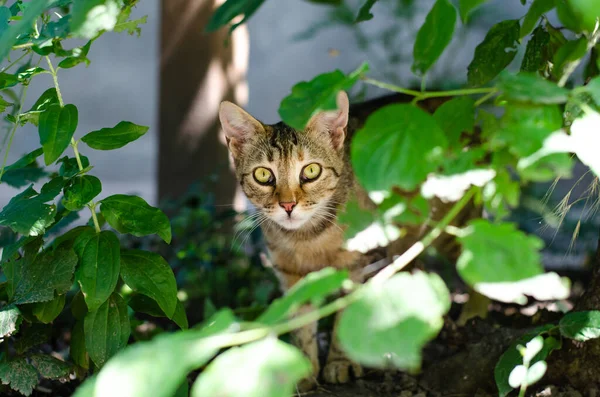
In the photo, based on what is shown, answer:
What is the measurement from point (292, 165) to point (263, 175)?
12cm

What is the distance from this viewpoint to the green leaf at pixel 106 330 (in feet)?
4.26

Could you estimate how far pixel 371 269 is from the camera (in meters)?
2.23

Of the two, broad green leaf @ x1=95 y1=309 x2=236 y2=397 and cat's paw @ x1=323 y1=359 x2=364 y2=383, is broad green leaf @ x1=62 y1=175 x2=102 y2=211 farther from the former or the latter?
cat's paw @ x1=323 y1=359 x2=364 y2=383

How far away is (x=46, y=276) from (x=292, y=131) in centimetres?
A: 110

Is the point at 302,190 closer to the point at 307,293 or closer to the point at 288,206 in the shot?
the point at 288,206

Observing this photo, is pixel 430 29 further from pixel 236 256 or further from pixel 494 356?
pixel 236 256

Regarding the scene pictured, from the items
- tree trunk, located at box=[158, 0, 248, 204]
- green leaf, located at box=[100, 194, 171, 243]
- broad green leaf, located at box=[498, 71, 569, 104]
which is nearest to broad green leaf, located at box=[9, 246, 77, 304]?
green leaf, located at box=[100, 194, 171, 243]

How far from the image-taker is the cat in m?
2.04

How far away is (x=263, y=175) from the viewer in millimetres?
2107

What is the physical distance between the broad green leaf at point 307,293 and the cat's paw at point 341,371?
1534mm

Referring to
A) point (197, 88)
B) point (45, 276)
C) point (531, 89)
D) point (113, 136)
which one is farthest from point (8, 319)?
point (197, 88)

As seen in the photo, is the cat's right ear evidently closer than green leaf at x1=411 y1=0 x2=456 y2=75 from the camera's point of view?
No

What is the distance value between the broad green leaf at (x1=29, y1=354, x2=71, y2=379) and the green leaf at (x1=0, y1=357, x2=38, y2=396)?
0.02 metres

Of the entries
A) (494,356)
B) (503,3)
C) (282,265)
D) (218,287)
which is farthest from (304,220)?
(503,3)
